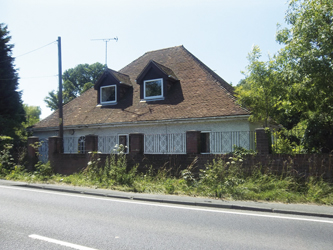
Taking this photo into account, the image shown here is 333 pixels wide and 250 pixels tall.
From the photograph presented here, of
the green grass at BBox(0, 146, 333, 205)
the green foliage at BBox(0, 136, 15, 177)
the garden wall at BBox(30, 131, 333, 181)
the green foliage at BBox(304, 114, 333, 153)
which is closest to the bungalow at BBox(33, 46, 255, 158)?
the garden wall at BBox(30, 131, 333, 181)

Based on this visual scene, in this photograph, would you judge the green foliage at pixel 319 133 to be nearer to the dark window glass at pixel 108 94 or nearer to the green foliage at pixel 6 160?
the dark window glass at pixel 108 94

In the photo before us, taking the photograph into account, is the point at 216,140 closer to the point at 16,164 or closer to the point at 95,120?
the point at 95,120

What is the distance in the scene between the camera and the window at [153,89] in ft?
59.8

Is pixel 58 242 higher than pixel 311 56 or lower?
lower

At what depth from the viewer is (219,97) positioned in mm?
15773

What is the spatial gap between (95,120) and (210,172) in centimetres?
960

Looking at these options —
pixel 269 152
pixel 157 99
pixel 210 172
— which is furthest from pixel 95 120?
pixel 269 152

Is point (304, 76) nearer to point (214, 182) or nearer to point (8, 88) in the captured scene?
point (214, 182)

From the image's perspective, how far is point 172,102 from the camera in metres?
17.2

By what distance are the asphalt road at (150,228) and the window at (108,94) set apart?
39.0ft

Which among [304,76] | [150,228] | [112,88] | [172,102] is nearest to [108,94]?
[112,88]

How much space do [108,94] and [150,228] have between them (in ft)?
50.0

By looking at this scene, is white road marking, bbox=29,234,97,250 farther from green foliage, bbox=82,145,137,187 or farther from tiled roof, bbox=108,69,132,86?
tiled roof, bbox=108,69,132,86

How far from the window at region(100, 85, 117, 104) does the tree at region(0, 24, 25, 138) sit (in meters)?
8.82
